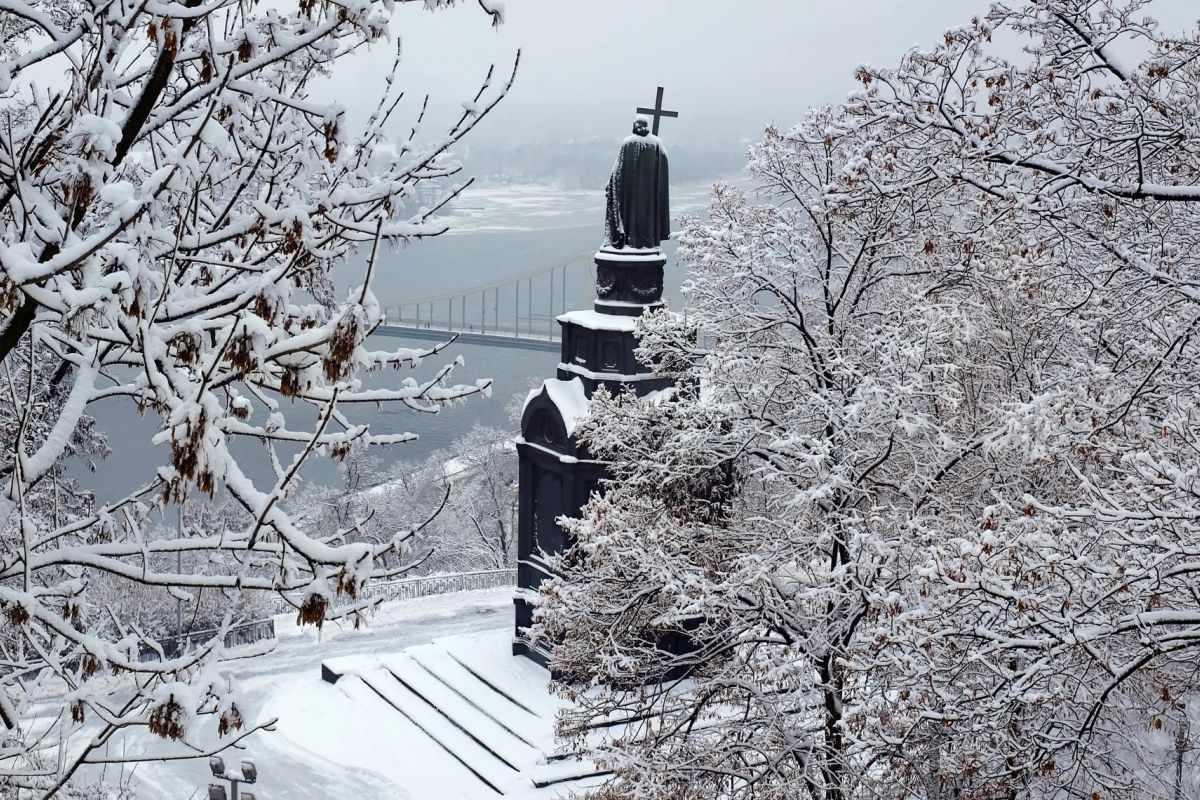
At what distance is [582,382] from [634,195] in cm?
298

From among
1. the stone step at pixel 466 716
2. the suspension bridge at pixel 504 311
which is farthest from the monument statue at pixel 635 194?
the stone step at pixel 466 716

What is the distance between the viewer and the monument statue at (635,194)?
1852 centimetres

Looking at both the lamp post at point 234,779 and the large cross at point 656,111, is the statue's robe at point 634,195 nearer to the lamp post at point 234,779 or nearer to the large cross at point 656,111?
the large cross at point 656,111

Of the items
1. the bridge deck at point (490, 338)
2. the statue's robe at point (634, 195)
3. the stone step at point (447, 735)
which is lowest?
the stone step at point (447, 735)

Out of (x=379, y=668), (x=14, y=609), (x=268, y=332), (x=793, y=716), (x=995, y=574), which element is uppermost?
(x=268, y=332)

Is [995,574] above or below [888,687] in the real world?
above

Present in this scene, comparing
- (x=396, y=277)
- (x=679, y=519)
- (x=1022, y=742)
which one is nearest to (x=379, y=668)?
(x=679, y=519)

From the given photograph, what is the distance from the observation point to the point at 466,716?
1847cm

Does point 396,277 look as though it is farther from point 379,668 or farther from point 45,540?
point 45,540

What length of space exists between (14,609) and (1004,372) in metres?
13.4

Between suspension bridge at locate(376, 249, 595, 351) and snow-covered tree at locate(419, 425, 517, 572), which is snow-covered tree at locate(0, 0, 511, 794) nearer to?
suspension bridge at locate(376, 249, 595, 351)

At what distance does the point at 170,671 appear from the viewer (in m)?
4.33

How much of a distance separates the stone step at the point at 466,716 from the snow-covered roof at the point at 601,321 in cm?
614

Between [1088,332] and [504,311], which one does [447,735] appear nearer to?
[1088,332]
